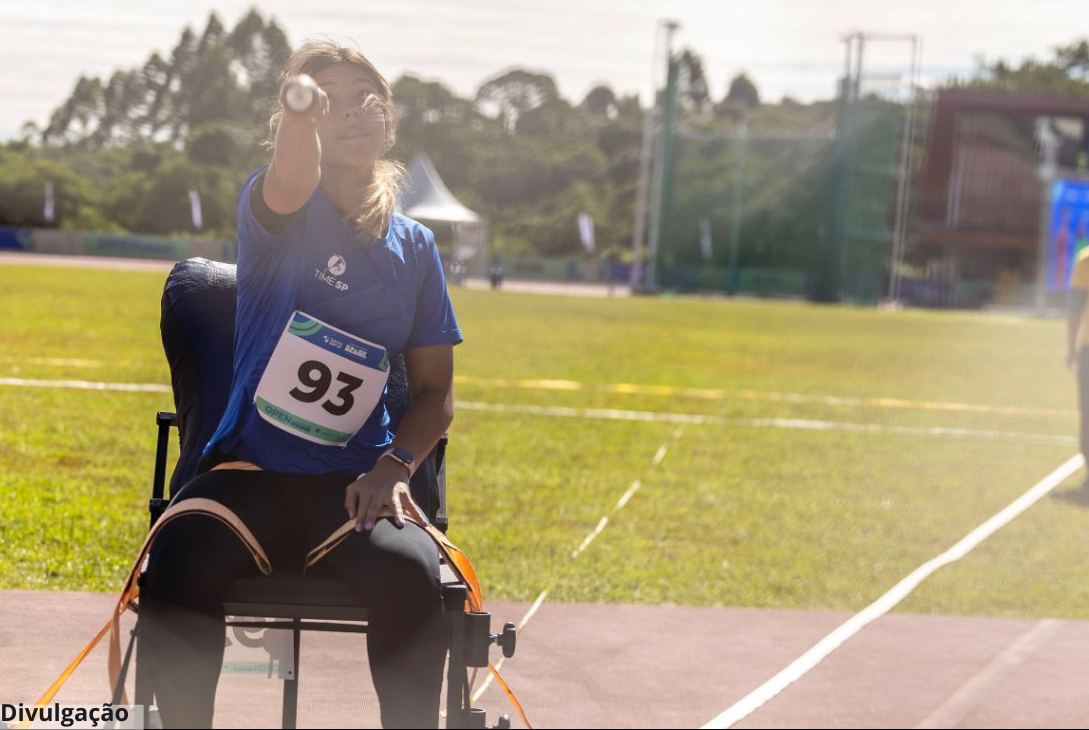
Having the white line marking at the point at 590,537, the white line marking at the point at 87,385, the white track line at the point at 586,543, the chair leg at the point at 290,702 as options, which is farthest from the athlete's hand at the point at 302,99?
the white line marking at the point at 87,385

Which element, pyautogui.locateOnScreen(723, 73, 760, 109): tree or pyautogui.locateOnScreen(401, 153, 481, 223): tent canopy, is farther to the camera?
pyautogui.locateOnScreen(723, 73, 760, 109): tree

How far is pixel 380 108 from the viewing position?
3150 millimetres

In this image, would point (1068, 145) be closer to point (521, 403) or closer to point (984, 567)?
point (521, 403)

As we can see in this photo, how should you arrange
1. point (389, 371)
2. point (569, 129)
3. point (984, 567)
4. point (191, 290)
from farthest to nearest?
point (569, 129), point (984, 567), point (191, 290), point (389, 371)

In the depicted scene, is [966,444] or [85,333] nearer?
[966,444]

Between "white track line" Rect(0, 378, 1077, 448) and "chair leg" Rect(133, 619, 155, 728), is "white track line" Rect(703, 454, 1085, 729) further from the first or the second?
"white track line" Rect(0, 378, 1077, 448)

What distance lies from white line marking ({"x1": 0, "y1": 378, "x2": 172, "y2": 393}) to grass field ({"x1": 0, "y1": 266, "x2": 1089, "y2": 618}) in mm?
276

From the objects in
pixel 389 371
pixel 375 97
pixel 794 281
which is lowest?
pixel 794 281

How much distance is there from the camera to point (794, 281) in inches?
2485

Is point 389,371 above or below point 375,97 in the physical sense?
below

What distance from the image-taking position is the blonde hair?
3.09m

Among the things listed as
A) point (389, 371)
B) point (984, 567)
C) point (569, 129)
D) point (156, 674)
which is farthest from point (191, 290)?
point (569, 129)

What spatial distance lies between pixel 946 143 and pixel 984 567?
64.7m

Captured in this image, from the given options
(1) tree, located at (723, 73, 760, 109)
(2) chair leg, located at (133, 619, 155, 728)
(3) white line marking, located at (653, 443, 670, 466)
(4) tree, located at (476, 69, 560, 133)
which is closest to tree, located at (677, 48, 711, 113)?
(1) tree, located at (723, 73, 760, 109)
